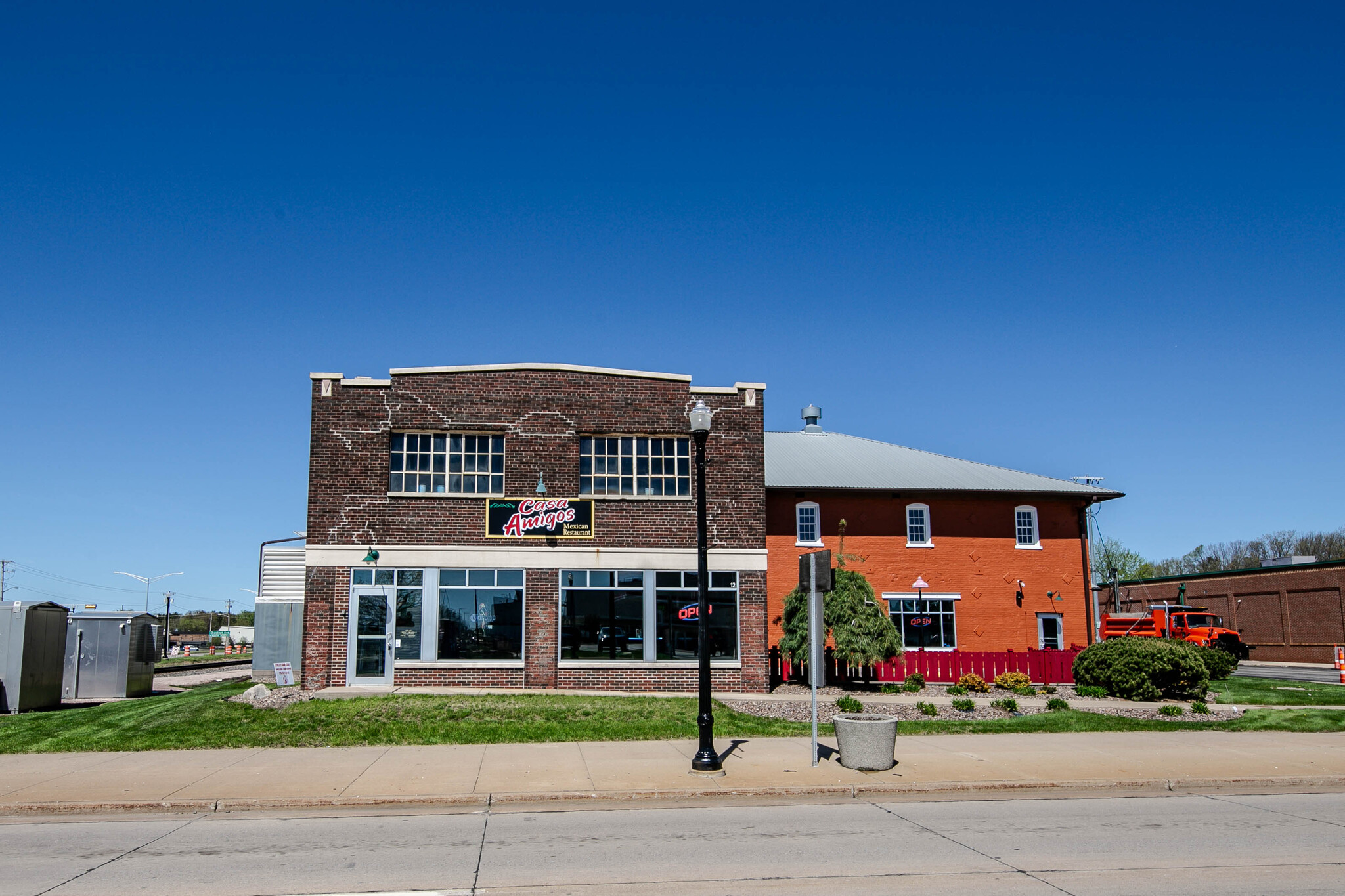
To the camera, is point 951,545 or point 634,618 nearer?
point 634,618

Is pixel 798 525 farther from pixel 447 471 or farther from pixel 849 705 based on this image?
pixel 447 471

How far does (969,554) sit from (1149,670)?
9.80 m

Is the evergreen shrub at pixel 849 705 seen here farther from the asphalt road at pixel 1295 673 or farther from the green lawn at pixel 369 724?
the asphalt road at pixel 1295 673

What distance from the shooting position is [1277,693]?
25.1 metres

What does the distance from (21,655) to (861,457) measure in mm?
24247

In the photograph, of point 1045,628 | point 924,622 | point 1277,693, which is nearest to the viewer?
point 1277,693

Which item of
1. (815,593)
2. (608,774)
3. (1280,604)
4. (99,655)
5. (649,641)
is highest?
(815,593)

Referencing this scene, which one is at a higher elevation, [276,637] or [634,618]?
[634,618]

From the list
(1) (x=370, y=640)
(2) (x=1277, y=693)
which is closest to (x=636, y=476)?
(1) (x=370, y=640)

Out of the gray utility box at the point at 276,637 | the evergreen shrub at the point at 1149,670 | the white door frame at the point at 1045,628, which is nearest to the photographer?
the evergreen shrub at the point at 1149,670

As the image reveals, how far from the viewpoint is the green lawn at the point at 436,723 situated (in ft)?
53.4

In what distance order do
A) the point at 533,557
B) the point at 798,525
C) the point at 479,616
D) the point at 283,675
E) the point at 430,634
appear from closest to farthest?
the point at 283,675, the point at 430,634, the point at 479,616, the point at 533,557, the point at 798,525

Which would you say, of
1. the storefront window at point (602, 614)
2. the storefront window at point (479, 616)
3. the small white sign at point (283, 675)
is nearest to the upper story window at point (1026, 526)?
the storefront window at point (602, 614)

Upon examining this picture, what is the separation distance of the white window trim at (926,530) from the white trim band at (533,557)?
8.45 meters
